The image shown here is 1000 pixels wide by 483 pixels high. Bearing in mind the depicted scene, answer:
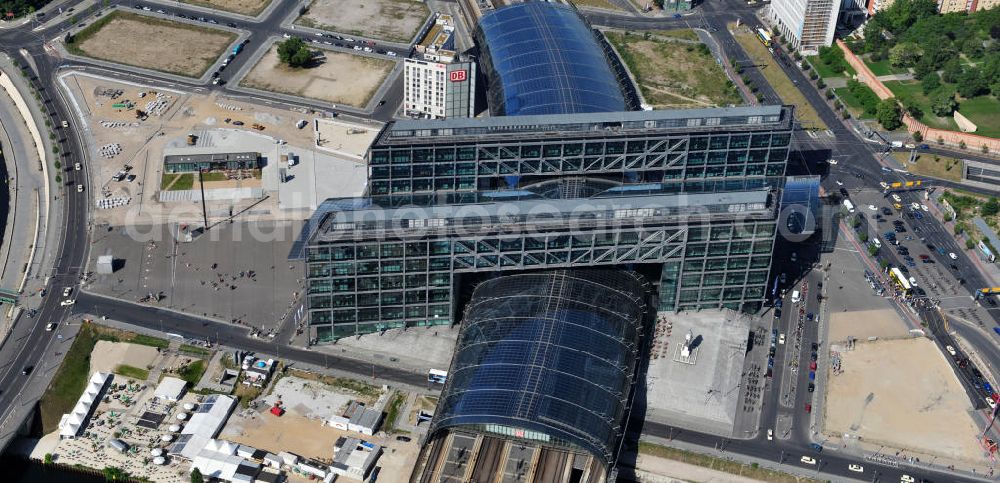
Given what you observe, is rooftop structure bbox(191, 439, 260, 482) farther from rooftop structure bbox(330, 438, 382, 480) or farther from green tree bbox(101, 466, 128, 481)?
rooftop structure bbox(330, 438, 382, 480)

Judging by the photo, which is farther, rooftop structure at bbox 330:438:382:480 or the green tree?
rooftop structure at bbox 330:438:382:480

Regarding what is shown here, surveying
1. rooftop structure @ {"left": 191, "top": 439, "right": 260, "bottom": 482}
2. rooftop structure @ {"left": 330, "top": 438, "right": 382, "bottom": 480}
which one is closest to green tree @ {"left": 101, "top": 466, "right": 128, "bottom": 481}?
rooftop structure @ {"left": 191, "top": 439, "right": 260, "bottom": 482}

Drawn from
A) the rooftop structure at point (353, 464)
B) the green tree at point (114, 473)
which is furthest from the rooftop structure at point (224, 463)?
the rooftop structure at point (353, 464)

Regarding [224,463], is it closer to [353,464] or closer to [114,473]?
[114,473]

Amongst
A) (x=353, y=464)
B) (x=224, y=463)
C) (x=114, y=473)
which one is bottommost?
(x=114, y=473)

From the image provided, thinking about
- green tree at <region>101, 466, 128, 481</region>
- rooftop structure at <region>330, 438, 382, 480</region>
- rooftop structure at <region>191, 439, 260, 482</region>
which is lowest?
green tree at <region>101, 466, 128, 481</region>

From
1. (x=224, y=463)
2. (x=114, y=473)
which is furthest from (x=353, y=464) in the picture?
(x=114, y=473)

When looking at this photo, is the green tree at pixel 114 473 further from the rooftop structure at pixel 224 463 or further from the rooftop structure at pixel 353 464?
the rooftop structure at pixel 353 464

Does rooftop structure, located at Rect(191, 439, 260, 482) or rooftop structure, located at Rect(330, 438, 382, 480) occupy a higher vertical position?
rooftop structure, located at Rect(330, 438, 382, 480)

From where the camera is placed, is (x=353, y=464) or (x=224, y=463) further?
(x=353, y=464)

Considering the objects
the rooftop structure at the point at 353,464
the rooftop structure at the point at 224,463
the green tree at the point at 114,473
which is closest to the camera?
the rooftop structure at the point at 224,463

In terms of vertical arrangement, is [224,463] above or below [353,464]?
below
